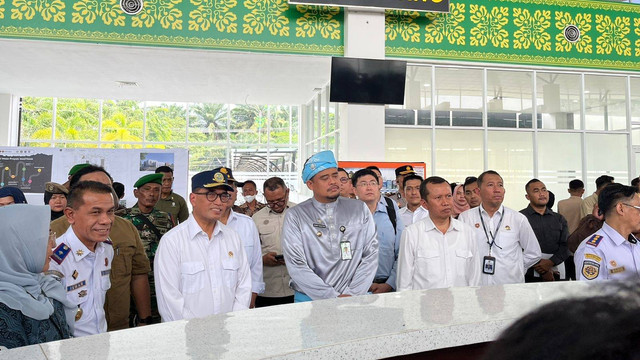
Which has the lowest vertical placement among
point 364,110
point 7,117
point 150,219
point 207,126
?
point 150,219

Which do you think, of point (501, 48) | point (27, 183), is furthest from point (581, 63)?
point (27, 183)

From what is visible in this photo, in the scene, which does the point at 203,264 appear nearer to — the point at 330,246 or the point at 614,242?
the point at 330,246

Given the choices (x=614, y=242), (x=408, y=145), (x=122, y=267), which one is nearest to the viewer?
(x=614, y=242)

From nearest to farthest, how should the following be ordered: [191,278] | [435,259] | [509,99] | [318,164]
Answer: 1. [191,278]
2. [435,259]
3. [318,164]
4. [509,99]

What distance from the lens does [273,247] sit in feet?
13.7

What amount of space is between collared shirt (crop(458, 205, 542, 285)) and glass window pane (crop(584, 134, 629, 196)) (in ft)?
18.0

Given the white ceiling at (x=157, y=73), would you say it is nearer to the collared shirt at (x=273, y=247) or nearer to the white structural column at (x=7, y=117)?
the white structural column at (x=7, y=117)

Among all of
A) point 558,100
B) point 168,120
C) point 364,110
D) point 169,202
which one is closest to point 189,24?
point 364,110

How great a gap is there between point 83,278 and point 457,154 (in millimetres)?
6692

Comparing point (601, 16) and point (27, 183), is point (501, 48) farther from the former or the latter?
point (27, 183)

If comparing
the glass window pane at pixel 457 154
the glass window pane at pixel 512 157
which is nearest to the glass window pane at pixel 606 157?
the glass window pane at pixel 512 157

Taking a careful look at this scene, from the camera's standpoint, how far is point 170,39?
23.1 ft

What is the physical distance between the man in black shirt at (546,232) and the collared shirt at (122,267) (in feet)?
11.3

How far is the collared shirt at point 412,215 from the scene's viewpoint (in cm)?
423
